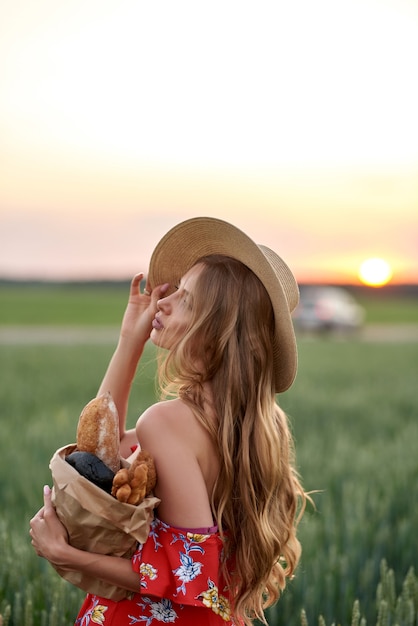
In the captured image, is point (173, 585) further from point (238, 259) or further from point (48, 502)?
point (238, 259)

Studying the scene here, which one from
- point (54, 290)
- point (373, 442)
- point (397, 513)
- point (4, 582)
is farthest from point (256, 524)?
point (54, 290)

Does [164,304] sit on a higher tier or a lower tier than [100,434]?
higher

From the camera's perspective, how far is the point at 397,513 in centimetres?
447

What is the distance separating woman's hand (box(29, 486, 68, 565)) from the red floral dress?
0.17m

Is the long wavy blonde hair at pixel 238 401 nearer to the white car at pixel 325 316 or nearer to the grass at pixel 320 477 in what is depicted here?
the grass at pixel 320 477

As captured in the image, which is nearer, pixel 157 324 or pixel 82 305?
pixel 157 324

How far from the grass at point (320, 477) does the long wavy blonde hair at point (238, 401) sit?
68 centimetres

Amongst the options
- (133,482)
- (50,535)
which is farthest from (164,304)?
(50,535)

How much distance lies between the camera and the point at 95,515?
182cm

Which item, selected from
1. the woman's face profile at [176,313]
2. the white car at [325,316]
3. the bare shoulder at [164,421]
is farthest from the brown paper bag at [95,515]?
the white car at [325,316]

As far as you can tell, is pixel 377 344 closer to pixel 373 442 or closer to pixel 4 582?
pixel 373 442

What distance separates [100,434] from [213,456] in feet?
0.90

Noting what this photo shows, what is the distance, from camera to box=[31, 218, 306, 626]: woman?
6.20ft

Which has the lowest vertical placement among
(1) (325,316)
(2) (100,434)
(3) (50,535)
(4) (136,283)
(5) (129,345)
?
(3) (50,535)
